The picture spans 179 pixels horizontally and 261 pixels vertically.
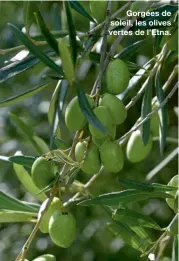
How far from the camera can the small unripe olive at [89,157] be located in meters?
0.90

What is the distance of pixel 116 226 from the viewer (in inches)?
41.3

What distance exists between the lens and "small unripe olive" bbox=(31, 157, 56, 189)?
2.97 feet

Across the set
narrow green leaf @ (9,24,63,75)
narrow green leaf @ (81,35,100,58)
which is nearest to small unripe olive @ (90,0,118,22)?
narrow green leaf @ (81,35,100,58)

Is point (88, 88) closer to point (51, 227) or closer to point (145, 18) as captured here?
point (145, 18)

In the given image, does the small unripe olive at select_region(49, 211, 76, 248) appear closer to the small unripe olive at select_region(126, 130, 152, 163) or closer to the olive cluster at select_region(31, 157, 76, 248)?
the olive cluster at select_region(31, 157, 76, 248)

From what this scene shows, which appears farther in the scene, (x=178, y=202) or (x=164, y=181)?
(x=164, y=181)

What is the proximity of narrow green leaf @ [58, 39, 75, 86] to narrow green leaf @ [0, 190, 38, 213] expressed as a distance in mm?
228

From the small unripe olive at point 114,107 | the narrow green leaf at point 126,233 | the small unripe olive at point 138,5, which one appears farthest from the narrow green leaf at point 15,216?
the small unripe olive at point 138,5

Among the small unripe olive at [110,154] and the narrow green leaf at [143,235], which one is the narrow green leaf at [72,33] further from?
the narrow green leaf at [143,235]

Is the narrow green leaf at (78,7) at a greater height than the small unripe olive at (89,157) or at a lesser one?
greater

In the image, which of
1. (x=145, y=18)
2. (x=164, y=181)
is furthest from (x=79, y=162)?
(x=164, y=181)

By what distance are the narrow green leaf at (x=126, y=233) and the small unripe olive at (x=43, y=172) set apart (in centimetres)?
17

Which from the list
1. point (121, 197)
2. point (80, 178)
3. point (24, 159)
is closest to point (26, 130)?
point (24, 159)

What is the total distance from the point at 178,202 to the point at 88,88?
3.14 ft
